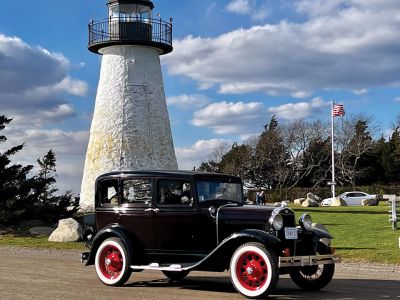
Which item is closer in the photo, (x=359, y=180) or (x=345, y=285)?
(x=345, y=285)

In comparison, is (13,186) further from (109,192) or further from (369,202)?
(369,202)

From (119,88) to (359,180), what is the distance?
5233cm

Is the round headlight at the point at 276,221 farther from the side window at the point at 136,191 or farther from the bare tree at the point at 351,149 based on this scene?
the bare tree at the point at 351,149

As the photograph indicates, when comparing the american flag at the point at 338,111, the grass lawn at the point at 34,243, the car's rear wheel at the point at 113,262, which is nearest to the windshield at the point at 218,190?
the car's rear wheel at the point at 113,262

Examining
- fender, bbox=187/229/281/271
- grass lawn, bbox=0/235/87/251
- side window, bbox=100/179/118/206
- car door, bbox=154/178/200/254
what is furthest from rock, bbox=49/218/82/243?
fender, bbox=187/229/281/271

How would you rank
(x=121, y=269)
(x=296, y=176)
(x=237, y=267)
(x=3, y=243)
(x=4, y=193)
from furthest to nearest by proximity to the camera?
(x=296, y=176) → (x=4, y=193) → (x=3, y=243) → (x=121, y=269) → (x=237, y=267)

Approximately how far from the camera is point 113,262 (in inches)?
468

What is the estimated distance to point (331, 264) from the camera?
11.1 metres

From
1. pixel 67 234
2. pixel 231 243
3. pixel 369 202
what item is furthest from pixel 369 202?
pixel 231 243

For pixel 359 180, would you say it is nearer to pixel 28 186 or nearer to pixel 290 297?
pixel 28 186

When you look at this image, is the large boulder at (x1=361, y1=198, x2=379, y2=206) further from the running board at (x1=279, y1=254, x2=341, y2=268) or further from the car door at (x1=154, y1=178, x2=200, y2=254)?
the car door at (x1=154, y1=178, x2=200, y2=254)

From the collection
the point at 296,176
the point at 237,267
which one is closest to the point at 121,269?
the point at 237,267

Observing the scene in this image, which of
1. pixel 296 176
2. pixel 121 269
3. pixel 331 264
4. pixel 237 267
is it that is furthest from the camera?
pixel 296 176

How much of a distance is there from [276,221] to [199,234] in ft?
4.66
